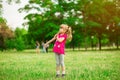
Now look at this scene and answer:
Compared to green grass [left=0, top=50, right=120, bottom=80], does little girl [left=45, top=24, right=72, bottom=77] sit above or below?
above

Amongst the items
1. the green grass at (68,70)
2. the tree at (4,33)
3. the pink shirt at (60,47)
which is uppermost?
the tree at (4,33)

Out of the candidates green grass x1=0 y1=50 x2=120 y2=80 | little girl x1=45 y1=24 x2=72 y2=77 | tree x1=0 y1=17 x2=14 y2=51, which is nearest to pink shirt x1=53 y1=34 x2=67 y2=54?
little girl x1=45 y1=24 x2=72 y2=77

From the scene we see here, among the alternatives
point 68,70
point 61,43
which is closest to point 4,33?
point 68,70

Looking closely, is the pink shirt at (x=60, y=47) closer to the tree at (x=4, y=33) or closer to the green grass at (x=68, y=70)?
the green grass at (x=68, y=70)

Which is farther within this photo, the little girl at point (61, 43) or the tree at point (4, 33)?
the tree at point (4, 33)

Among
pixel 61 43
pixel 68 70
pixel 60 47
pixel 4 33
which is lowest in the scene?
pixel 68 70

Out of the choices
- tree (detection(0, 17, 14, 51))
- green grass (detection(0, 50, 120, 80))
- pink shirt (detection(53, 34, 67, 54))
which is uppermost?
tree (detection(0, 17, 14, 51))

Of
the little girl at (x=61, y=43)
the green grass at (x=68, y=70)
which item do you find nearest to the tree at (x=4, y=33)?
the green grass at (x=68, y=70)

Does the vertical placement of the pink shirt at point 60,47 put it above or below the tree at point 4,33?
below

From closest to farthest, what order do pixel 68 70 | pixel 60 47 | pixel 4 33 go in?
pixel 60 47
pixel 68 70
pixel 4 33

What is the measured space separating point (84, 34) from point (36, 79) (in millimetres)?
57191

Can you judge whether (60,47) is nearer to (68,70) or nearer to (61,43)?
(61,43)

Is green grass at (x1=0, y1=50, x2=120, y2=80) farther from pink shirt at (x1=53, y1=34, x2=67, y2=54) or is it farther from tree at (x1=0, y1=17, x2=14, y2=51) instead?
tree at (x1=0, y1=17, x2=14, y2=51)

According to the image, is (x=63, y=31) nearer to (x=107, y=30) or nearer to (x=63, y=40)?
(x=63, y=40)
